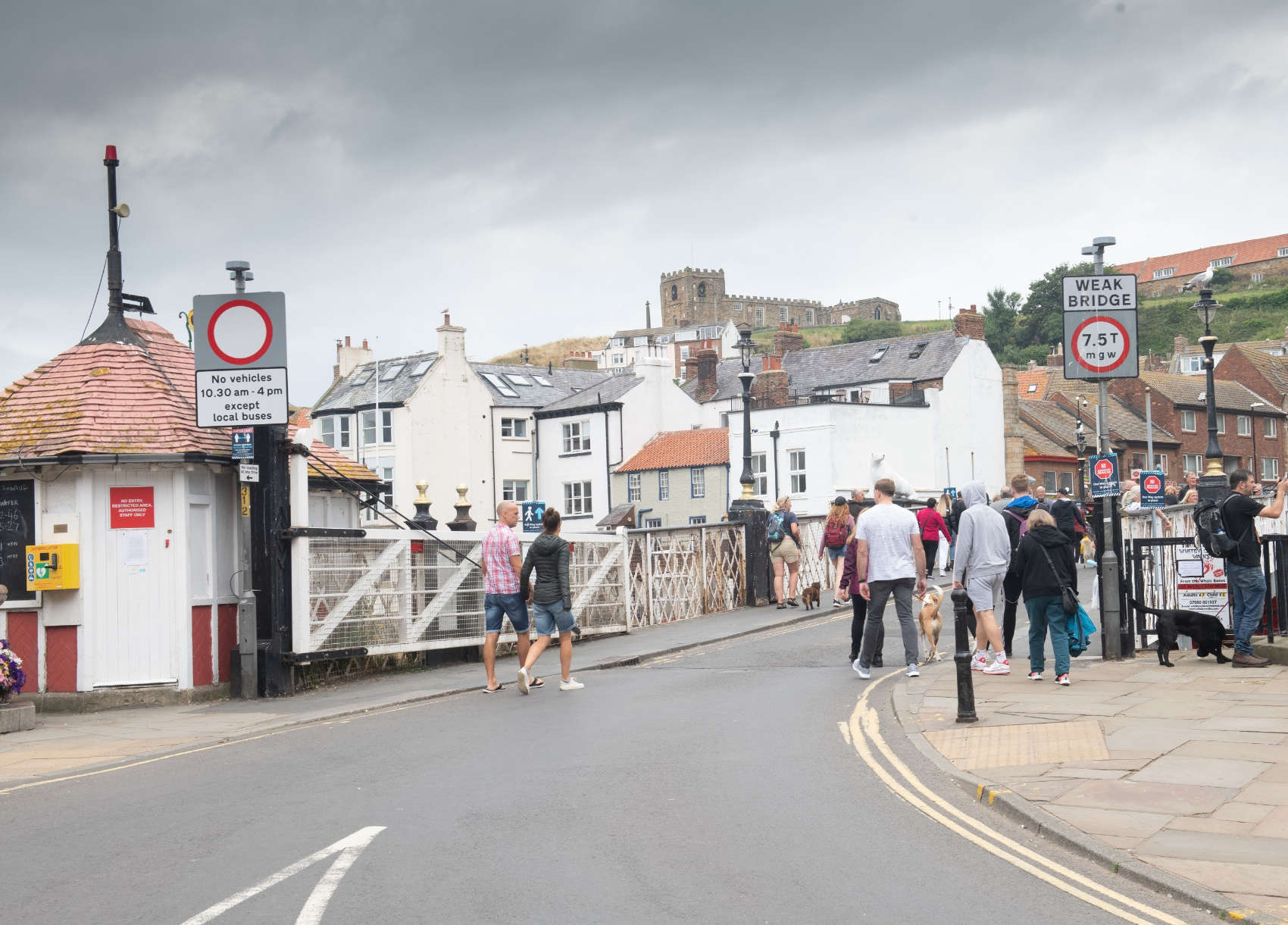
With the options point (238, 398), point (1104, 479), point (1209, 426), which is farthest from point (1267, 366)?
point (238, 398)

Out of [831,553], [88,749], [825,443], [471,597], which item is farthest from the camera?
[825,443]

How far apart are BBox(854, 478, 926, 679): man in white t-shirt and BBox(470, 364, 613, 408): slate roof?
5192cm

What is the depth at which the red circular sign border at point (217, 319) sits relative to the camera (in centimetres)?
1459

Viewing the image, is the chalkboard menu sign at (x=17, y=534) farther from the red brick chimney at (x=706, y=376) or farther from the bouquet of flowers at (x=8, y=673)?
the red brick chimney at (x=706, y=376)

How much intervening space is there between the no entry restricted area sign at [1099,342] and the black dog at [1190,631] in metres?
2.65

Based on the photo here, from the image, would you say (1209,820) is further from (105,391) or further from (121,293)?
(121,293)

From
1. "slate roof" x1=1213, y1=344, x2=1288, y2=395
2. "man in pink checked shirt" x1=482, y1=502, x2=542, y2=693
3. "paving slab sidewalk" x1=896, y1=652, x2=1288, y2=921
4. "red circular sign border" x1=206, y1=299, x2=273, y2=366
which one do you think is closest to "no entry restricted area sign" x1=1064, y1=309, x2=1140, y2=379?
"paving slab sidewalk" x1=896, y1=652, x2=1288, y2=921

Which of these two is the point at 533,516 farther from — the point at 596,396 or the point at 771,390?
the point at 596,396

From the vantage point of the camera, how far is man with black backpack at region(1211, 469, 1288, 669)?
12.8 metres

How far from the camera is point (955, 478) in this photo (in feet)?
193

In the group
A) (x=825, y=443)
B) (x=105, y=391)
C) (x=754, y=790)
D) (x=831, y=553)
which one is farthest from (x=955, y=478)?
(x=754, y=790)

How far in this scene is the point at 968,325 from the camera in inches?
2419

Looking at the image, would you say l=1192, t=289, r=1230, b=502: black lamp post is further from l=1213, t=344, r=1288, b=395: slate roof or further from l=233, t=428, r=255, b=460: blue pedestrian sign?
l=1213, t=344, r=1288, b=395: slate roof

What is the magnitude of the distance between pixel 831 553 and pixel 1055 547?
8.95 meters
